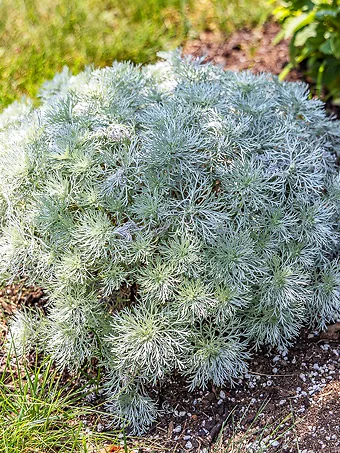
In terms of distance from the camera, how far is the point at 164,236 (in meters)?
2.34

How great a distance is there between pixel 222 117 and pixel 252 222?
0.45 m

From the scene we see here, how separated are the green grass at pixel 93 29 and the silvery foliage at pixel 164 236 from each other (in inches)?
58.2

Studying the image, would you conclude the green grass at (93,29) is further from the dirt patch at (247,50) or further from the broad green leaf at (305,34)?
the broad green leaf at (305,34)

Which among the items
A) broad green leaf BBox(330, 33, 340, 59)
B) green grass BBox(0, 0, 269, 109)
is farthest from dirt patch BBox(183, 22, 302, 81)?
broad green leaf BBox(330, 33, 340, 59)

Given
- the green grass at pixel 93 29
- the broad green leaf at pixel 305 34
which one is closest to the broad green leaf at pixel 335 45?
the broad green leaf at pixel 305 34

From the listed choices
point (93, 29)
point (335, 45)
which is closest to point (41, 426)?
point (335, 45)

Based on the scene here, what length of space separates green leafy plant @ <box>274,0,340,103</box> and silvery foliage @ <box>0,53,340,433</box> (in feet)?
3.27

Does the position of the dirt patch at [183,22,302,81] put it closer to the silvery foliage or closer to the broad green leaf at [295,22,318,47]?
the broad green leaf at [295,22,318,47]

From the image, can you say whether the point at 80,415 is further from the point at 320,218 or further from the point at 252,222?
the point at 320,218

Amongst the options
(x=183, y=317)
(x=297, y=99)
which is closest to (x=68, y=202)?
(x=183, y=317)

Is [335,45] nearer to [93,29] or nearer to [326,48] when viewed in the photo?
[326,48]

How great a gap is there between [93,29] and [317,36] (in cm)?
163

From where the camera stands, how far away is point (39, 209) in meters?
2.38

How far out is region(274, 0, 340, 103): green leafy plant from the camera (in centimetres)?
333
